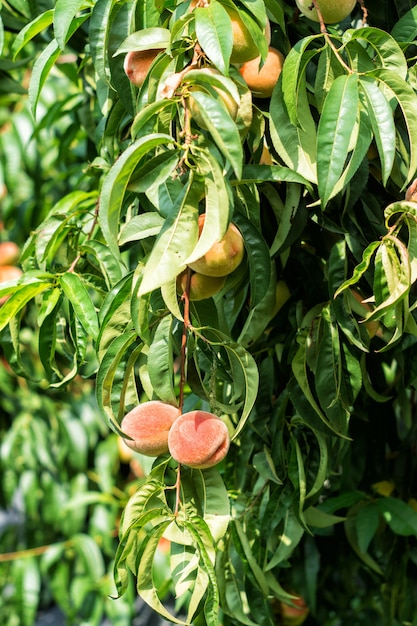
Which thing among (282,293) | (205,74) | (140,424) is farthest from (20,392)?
(205,74)

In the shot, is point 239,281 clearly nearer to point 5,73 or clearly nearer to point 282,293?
point 282,293

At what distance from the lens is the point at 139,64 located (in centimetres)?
80

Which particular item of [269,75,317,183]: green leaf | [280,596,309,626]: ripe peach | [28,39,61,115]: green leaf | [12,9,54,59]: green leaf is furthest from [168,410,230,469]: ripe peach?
[280,596,309,626]: ripe peach

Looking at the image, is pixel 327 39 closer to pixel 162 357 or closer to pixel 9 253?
pixel 162 357

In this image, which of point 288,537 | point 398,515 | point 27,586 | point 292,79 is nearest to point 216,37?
point 292,79

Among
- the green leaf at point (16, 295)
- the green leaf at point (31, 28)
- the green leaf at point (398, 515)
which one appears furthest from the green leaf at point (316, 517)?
the green leaf at point (31, 28)

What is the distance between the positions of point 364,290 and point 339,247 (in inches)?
2.5

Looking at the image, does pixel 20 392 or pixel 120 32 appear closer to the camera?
pixel 120 32

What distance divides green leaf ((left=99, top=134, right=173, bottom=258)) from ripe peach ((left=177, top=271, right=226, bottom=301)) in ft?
0.32

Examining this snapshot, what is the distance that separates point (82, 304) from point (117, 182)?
0.25 meters

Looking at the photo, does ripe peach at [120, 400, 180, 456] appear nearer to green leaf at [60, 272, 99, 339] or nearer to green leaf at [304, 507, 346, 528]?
green leaf at [60, 272, 99, 339]

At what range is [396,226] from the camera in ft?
2.43

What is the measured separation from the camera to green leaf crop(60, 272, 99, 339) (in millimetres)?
871

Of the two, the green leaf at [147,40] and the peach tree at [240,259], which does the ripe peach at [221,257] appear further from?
the green leaf at [147,40]
